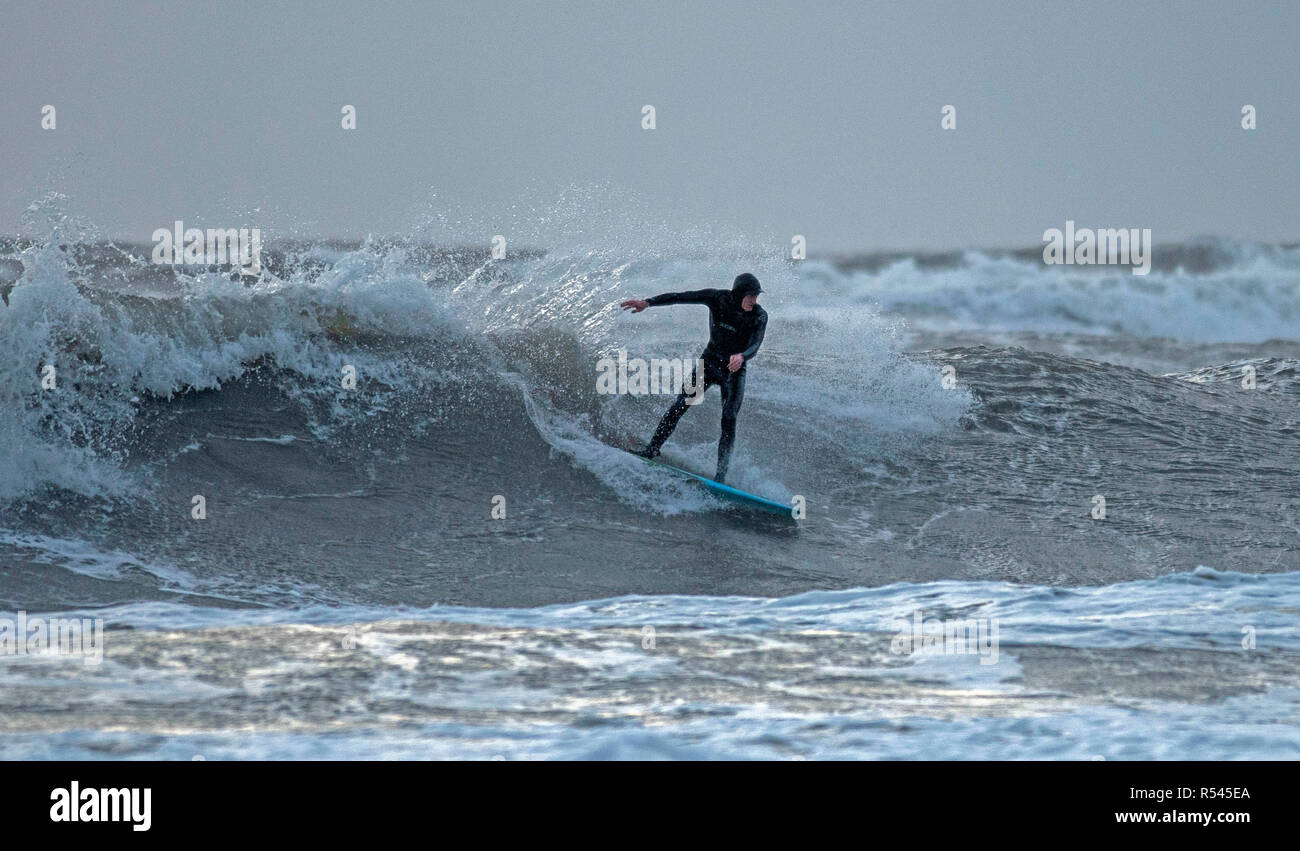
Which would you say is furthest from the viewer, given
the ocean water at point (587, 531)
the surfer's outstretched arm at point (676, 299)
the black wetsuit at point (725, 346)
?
the black wetsuit at point (725, 346)

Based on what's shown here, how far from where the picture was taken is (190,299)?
965 cm

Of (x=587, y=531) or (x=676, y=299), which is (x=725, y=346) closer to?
(x=676, y=299)

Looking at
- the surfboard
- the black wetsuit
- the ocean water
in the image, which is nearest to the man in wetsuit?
the black wetsuit

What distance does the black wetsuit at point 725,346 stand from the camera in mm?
8562

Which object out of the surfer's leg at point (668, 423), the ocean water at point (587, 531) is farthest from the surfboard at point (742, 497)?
the surfer's leg at point (668, 423)

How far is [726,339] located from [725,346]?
0.18 feet

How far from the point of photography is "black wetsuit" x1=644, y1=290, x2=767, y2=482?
28.1ft

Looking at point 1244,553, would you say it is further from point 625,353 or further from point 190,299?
point 190,299

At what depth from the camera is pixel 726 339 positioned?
8.68m

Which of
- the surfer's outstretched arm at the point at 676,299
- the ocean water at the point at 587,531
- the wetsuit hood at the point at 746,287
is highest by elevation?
the wetsuit hood at the point at 746,287

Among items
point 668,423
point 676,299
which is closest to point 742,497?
point 668,423

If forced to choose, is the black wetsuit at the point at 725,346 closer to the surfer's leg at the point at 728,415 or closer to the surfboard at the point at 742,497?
the surfer's leg at the point at 728,415

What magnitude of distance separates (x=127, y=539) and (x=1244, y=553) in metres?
7.14
